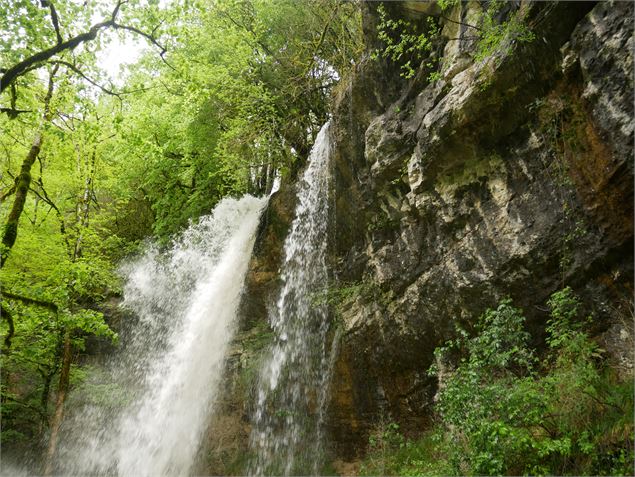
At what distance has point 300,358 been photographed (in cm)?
953

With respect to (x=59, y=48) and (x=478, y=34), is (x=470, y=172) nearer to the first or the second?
(x=478, y=34)

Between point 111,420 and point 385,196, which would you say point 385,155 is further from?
point 111,420

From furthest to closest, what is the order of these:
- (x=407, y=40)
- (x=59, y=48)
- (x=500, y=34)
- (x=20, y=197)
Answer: (x=407, y=40), (x=20, y=197), (x=500, y=34), (x=59, y=48)

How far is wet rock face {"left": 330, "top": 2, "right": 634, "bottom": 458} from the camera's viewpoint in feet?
18.1

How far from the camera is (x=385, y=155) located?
28.3ft

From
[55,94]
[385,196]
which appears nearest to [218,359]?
[385,196]

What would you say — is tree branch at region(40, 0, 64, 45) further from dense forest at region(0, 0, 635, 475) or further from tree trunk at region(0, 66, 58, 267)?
tree trunk at region(0, 66, 58, 267)

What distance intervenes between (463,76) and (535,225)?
2.72 metres

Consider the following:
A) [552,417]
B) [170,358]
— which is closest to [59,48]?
[552,417]

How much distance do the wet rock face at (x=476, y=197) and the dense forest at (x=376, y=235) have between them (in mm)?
34

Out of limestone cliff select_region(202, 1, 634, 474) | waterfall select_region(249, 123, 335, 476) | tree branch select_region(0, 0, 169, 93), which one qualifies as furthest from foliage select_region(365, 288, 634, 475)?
tree branch select_region(0, 0, 169, 93)

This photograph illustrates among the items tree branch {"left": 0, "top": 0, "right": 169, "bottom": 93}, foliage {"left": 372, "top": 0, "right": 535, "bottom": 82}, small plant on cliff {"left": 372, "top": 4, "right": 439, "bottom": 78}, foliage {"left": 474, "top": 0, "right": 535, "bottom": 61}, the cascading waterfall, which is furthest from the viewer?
the cascading waterfall

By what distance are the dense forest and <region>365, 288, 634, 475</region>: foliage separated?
0.09 ft

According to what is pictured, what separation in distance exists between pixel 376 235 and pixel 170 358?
6460mm
